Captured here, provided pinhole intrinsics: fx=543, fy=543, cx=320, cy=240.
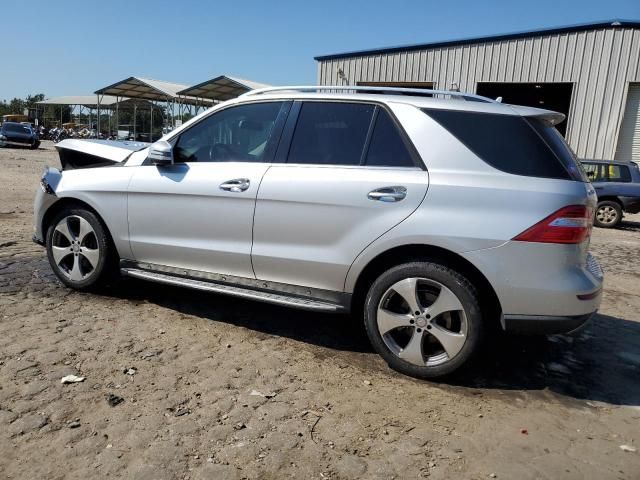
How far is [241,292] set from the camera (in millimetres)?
4047

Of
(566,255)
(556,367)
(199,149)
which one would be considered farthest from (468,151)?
(199,149)

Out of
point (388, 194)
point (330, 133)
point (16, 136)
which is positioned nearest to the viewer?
point (388, 194)

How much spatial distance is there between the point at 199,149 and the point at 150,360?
→ 5.58 feet

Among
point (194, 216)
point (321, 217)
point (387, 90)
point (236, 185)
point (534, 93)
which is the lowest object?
point (194, 216)

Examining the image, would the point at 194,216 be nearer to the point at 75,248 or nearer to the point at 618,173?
the point at 75,248

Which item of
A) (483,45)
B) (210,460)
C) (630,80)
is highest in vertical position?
(483,45)

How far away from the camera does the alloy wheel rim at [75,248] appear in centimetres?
470

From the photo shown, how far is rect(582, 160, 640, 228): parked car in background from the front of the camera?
1290 centimetres

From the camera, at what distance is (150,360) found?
144 inches

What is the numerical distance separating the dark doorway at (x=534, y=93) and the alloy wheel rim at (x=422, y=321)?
53.2ft

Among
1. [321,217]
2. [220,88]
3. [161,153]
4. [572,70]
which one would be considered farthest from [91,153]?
[220,88]

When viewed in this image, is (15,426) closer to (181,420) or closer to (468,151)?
(181,420)

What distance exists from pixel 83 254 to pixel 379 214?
2.75 m

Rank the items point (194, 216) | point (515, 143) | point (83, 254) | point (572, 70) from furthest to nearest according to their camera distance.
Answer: point (572, 70) → point (83, 254) → point (194, 216) → point (515, 143)
